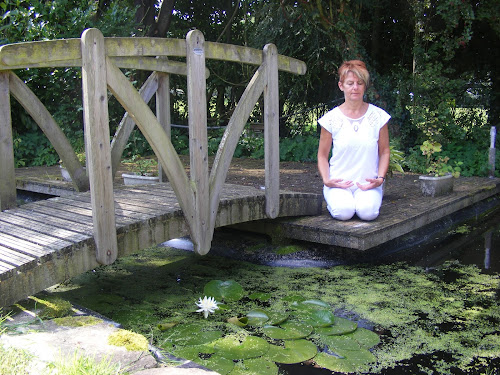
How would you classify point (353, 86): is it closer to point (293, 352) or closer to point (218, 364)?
point (293, 352)

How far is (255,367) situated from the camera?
255 cm

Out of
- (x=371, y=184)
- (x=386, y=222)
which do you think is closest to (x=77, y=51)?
(x=371, y=184)

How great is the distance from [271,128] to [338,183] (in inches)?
30.3

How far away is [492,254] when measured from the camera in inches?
186

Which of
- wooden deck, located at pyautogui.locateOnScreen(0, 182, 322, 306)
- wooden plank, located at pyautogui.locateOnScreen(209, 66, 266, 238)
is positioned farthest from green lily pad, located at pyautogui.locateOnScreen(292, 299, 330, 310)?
wooden deck, located at pyautogui.locateOnScreen(0, 182, 322, 306)

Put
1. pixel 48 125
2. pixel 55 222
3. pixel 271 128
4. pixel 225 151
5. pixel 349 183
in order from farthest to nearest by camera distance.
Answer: pixel 349 183 → pixel 271 128 → pixel 48 125 → pixel 225 151 → pixel 55 222

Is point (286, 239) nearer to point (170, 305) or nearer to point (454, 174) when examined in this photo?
point (170, 305)

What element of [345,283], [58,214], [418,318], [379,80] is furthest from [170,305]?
[379,80]

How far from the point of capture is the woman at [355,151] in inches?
169

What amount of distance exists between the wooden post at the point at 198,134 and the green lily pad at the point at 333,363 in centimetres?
119

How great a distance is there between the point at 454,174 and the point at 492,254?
1.45m

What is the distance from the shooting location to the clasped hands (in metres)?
4.31

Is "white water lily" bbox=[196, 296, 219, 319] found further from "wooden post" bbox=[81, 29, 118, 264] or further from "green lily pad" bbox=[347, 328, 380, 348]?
"green lily pad" bbox=[347, 328, 380, 348]

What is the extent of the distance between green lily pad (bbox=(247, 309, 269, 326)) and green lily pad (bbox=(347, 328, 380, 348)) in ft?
1.63
